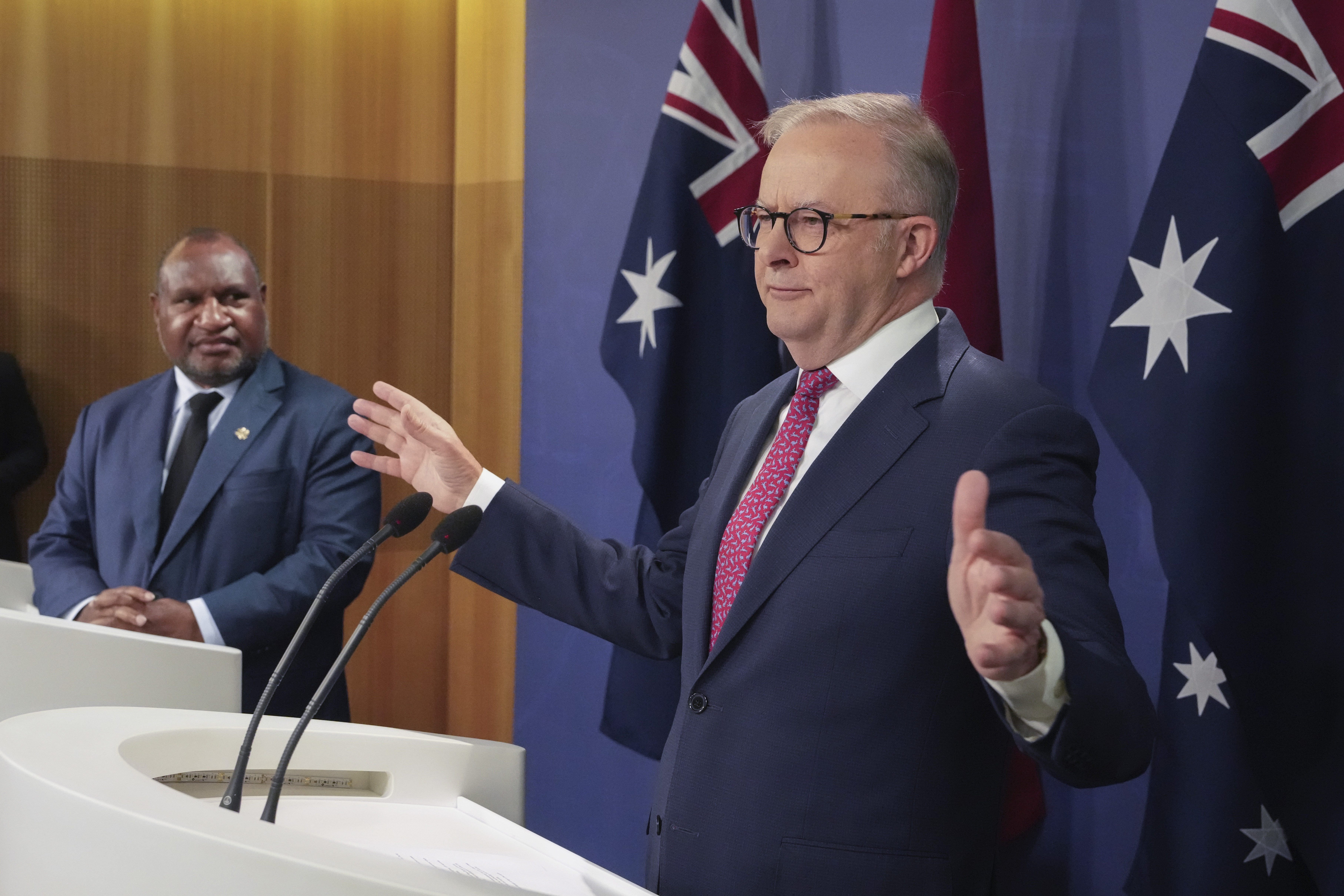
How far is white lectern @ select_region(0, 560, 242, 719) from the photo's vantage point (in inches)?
75.4

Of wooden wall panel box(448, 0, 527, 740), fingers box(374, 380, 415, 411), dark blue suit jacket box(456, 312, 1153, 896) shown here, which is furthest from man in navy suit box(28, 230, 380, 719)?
dark blue suit jacket box(456, 312, 1153, 896)

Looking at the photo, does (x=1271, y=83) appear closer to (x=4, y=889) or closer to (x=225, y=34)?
(x=4, y=889)

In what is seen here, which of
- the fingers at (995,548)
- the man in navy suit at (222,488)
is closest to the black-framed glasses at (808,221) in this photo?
the fingers at (995,548)

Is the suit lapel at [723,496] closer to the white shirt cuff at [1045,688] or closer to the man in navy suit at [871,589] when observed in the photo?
the man in navy suit at [871,589]

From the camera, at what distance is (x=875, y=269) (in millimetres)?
1713

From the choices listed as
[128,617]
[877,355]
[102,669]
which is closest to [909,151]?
[877,355]

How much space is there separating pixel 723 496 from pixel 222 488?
1.68 meters

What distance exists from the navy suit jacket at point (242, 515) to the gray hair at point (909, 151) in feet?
5.48

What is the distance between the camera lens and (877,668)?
1503 mm

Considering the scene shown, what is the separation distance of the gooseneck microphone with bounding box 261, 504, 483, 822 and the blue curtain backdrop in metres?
1.47

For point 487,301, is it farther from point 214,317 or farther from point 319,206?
point 214,317

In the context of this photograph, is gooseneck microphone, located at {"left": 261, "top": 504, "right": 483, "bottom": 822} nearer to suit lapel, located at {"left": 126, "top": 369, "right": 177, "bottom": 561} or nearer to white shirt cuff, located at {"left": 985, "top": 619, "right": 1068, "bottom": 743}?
white shirt cuff, located at {"left": 985, "top": 619, "right": 1068, "bottom": 743}

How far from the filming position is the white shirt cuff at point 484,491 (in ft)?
6.27

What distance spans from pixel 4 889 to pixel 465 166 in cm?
356
